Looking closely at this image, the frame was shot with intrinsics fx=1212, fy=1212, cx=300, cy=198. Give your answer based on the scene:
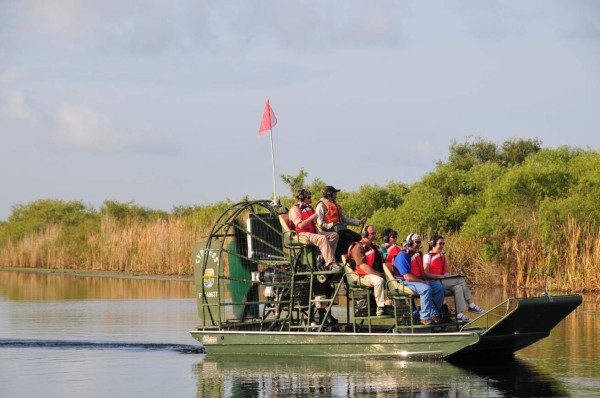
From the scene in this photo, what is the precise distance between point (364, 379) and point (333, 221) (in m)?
3.30

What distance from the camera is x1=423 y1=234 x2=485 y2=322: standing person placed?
1919 centimetres

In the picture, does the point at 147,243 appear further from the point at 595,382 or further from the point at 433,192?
the point at 595,382

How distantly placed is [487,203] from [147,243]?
16077 millimetres

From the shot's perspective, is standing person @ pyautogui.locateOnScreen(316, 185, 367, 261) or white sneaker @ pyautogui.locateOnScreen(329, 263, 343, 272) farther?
standing person @ pyautogui.locateOnScreen(316, 185, 367, 261)

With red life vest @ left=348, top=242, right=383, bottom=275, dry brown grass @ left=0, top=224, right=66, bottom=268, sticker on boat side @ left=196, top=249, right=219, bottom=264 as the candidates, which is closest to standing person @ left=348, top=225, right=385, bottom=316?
red life vest @ left=348, top=242, right=383, bottom=275

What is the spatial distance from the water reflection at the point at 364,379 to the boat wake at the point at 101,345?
2050 mm

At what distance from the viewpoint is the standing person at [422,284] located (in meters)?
18.9

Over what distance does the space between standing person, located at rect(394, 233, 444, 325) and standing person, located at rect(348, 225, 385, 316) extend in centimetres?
42

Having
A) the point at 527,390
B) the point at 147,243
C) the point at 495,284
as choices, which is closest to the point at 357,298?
the point at 527,390

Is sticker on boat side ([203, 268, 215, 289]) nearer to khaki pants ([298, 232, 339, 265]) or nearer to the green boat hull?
the green boat hull

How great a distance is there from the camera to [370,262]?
64.3 feet

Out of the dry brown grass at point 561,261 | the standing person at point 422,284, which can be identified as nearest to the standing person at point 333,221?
the standing person at point 422,284

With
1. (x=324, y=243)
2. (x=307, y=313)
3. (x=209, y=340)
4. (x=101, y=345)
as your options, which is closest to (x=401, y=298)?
(x=324, y=243)

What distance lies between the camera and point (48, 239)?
5891cm
